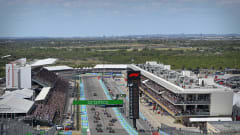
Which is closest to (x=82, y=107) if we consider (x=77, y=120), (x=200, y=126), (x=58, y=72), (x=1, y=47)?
(x=77, y=120)

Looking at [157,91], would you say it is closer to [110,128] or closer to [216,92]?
[216,92]

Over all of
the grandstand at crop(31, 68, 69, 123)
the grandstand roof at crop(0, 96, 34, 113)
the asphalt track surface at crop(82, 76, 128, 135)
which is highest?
the grandstand roof at crop(0, 96, 34, 113)

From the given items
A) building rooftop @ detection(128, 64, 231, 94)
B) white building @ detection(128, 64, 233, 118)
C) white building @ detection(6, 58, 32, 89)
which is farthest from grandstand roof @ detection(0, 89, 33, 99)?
white building @ detection(128, 64, 233, 118)

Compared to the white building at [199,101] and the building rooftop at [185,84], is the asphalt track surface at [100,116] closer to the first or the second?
the white building at [199,101]

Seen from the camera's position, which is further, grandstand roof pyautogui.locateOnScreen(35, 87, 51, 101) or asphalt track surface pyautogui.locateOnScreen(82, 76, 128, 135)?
grandstand roof pyautogui.locateOnScreen(35, 87, 51, 101)

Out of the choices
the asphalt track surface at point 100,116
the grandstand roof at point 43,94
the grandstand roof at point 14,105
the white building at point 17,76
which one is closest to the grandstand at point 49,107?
the grandstand roof at point 43,94

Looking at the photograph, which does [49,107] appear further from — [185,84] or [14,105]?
[185,84]

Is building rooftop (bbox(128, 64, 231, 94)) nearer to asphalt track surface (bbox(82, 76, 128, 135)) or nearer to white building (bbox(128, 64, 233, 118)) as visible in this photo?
white building (bbox(128, 64, 233, 118))

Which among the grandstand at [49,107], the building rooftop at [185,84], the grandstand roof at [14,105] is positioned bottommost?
the grandstand at [49,107]
